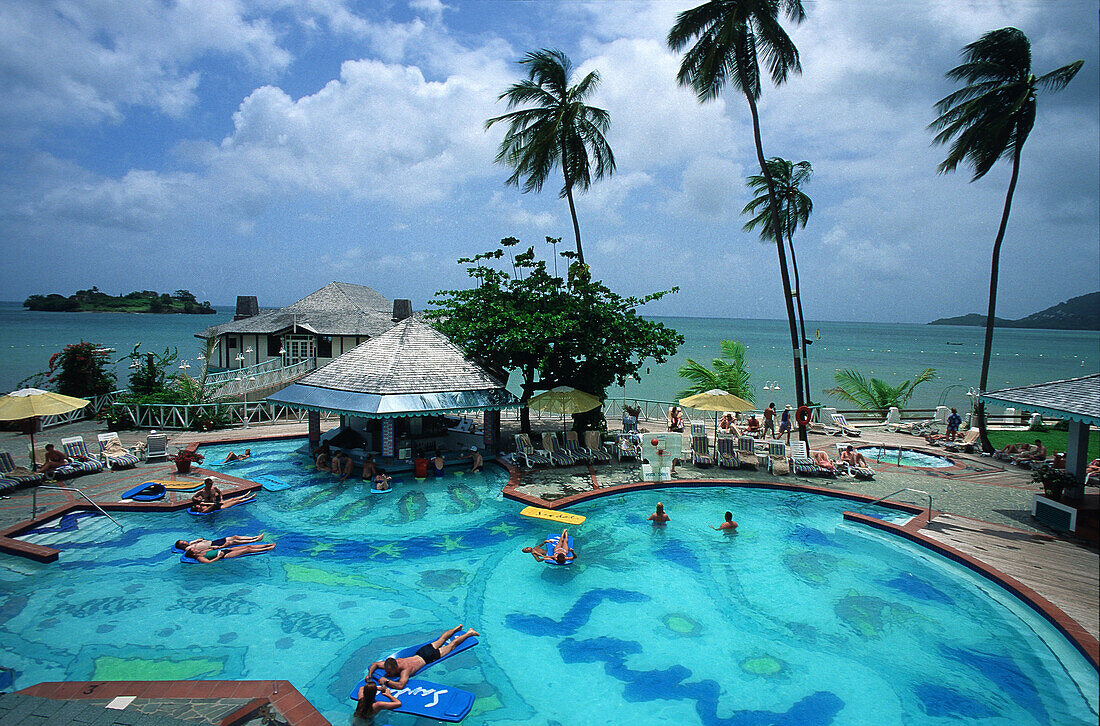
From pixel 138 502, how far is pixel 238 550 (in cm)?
411

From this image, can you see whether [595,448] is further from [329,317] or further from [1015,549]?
[329,317]

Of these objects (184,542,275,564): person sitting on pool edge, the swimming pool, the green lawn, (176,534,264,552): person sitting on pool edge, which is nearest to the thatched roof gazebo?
(176,534,264,552): person sitting on pool edge

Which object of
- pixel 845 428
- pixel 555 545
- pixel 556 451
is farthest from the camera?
pixel 845 428

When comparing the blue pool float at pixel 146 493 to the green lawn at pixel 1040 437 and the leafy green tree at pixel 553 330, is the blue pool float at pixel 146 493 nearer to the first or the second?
the leafy green tree at pixel 553 330

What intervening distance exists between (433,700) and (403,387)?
11.3 metres

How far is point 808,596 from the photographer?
410 inches

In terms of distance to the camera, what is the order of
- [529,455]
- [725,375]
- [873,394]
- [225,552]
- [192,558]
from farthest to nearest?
[873,394] → [725,375] → [529,455] → [225,552] → [192,558]

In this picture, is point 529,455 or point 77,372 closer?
point 529,455

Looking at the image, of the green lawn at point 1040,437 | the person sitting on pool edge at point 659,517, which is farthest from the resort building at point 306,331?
the green lawn at point 1040,437

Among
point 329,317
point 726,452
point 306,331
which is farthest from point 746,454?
point 329,317

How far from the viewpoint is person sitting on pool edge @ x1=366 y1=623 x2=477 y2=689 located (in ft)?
24.2

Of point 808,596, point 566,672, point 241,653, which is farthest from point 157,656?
point 808,596

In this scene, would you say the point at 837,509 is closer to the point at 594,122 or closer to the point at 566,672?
the point at 566,672

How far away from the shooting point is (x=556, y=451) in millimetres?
18188
